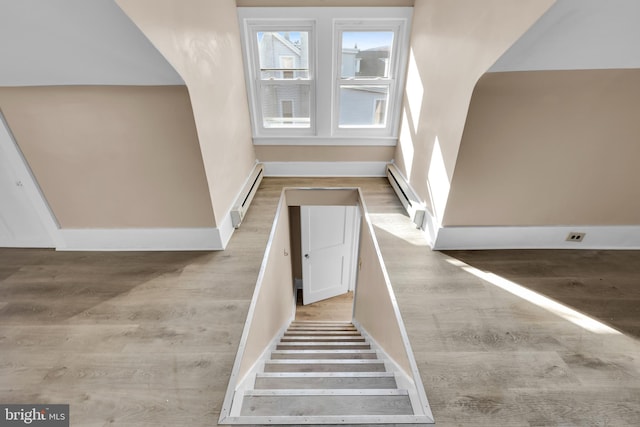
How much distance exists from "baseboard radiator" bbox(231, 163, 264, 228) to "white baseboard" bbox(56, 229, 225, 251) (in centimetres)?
20

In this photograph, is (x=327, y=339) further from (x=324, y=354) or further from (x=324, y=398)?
(x=324, y=398)

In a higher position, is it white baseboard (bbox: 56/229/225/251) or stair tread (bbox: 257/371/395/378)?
white baseboard (bbox: 56/229/225/251)

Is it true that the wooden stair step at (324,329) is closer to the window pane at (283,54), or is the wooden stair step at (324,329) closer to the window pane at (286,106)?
the window pane at (286,106)

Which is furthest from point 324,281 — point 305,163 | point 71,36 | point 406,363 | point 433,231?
point 71,36

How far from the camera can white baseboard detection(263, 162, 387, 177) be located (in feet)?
12.8

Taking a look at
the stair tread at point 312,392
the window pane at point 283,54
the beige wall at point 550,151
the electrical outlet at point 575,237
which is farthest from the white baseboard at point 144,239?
the electrical outlet at point 575,237

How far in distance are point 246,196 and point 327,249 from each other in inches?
71.1

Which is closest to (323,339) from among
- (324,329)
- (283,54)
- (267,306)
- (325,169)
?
(324,329)

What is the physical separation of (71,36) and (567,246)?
4.12 metres

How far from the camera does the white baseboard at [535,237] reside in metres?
2.48

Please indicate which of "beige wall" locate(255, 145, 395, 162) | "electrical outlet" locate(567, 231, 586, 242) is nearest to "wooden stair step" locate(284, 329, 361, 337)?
"beige wall" locate(255, 145, 395, 162)

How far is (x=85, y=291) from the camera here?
2.12m

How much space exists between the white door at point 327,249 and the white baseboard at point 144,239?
1656mm

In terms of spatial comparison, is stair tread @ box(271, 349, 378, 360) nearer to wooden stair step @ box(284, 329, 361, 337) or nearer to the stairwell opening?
the stairwell opening
